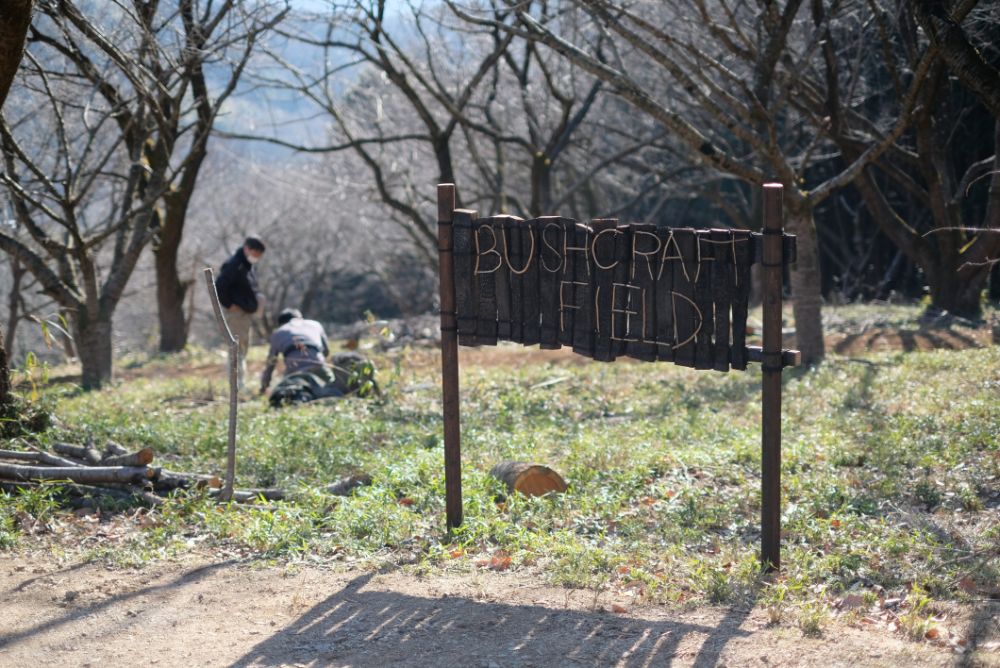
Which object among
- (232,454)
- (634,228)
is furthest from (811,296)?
(232,454)

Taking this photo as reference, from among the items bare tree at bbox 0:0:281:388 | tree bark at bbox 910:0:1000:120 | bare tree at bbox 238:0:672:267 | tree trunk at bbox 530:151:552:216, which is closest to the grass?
bare tree at bbox 0:0:281:388

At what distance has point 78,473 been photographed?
604cm

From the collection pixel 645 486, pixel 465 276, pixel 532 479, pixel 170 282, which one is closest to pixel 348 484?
pixel 532 479

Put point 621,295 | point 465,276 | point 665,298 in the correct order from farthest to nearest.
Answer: point 465,276, point 621,295, point 665,298

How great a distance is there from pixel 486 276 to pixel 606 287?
→ 2.45 feet

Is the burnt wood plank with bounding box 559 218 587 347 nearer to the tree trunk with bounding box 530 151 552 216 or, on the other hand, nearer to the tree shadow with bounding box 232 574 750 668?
the tree shadow with bounding box 232 574 750 668

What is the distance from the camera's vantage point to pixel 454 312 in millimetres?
5648

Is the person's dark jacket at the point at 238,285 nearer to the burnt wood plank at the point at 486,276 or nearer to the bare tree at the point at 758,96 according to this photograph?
the bare tree at the point at 758,96

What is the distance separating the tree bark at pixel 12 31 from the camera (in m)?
5.75

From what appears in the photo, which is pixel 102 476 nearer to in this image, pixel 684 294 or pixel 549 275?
pixel 549 275

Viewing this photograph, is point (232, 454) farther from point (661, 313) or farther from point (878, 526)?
point (878, 526)

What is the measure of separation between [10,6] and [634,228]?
3.95 meters

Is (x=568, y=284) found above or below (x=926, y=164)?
below

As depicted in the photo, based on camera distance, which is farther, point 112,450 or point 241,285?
point 241,285
